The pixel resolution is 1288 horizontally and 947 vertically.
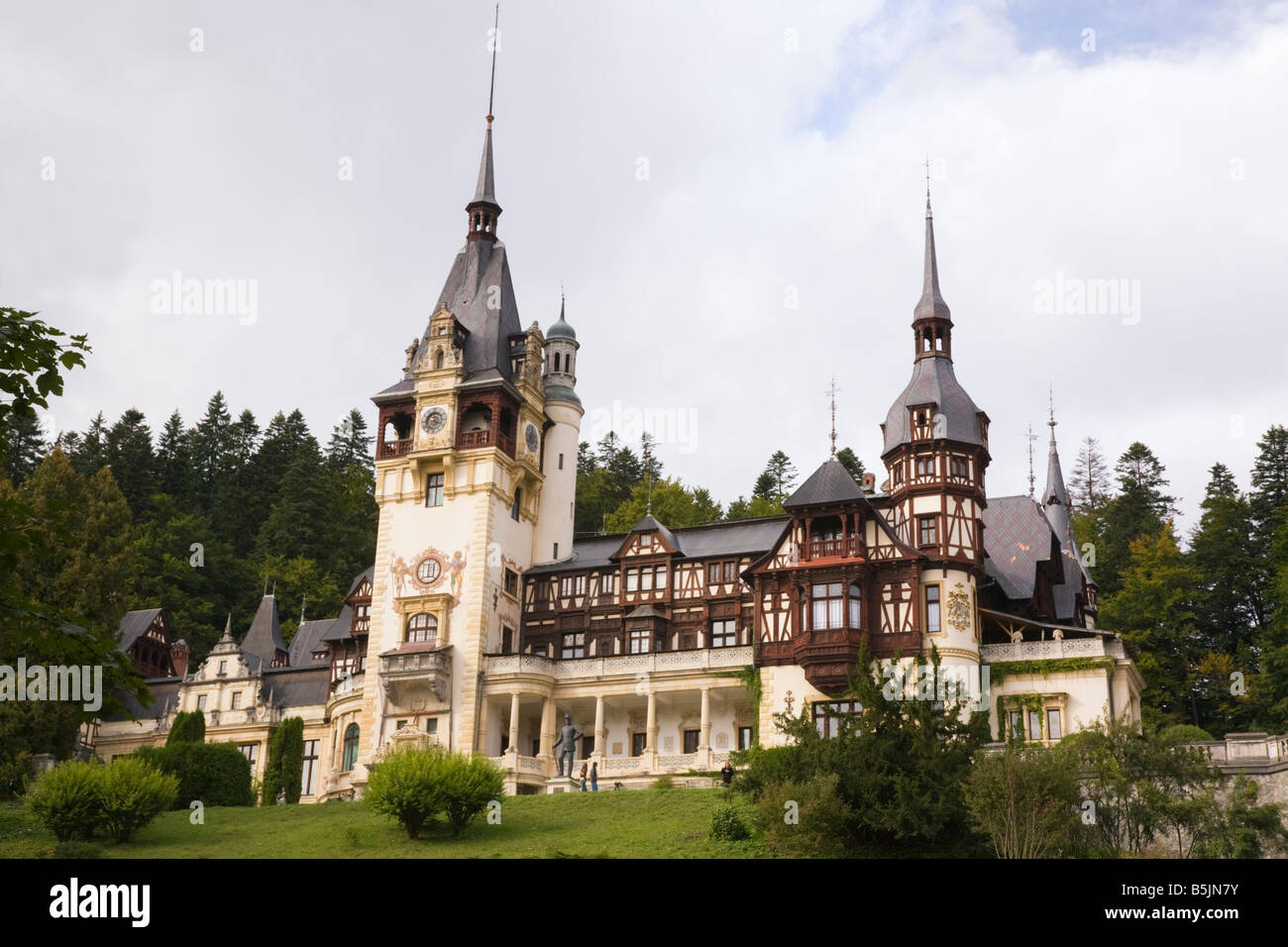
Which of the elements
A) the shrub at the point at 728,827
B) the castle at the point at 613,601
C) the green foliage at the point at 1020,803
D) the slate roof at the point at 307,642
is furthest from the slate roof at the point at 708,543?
the green foliage at the point at 1020,803

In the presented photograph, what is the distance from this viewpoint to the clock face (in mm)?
60406

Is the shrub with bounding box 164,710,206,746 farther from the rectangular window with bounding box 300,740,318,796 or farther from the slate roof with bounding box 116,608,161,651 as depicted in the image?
the slate roof with bounding box 116,608,161,651

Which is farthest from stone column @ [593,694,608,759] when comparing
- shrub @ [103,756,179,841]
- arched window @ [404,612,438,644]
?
shrub @ [103,756,179,841]

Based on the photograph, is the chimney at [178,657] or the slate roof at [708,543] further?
the chimney at [178,657]

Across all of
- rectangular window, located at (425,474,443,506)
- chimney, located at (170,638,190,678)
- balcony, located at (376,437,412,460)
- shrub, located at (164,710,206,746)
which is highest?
balcony, located at (376,437,412,460)

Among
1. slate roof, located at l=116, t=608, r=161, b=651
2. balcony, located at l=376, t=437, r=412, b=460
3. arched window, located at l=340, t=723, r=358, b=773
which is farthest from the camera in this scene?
slate roof, located at l=116, t=608, r=161, b=651

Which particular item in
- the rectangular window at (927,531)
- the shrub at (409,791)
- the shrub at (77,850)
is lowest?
the shrub at (77,850)

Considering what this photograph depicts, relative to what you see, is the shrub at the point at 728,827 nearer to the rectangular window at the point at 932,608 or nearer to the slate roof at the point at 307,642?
the rectangular window at the point at 932,608

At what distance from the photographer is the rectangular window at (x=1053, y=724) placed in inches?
1954

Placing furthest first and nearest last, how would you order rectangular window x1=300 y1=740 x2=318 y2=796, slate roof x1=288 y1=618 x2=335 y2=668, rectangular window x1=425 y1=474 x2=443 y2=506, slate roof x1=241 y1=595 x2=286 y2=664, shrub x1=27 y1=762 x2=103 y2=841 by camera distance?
slate roof x1=241 y1=595 x2=286 y2=664, slate roof x1=288 y1=618 x2=335 y2=668, rectangular window x1=300 y1=740 x2=318 y2=796, rectangular window x1=425 y1=474 x2=443 y2=506, shrub x1=27 y1=762 x2=103 y2=841

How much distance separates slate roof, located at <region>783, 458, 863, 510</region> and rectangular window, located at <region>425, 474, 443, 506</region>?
14.9 metres

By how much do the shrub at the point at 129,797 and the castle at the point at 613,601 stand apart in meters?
15.3
